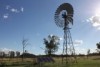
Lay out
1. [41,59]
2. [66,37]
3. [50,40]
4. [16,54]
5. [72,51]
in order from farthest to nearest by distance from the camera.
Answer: [16,54]
[50,40]
[72,51]
[66,37]
[41,59]

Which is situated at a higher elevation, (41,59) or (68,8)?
(68,8)

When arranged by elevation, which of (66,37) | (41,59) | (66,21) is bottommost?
(41,59)

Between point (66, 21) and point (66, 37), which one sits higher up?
point (66, 21)

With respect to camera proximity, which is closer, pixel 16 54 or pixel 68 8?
pixel 68 8

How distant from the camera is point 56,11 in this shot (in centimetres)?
6203

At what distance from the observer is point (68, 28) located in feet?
200

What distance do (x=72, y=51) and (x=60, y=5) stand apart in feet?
41.7

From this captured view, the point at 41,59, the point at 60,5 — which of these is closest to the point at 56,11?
the point at 60,5

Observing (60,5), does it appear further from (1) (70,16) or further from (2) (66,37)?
(2) (66,37)

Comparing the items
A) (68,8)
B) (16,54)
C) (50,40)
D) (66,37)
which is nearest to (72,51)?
(66,37)

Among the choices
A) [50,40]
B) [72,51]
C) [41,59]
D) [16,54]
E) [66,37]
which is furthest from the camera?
[16,54]

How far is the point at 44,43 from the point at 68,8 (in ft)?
164

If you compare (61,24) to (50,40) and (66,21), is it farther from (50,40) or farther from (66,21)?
(50,40)

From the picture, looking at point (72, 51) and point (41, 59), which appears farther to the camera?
point (72, 51)
